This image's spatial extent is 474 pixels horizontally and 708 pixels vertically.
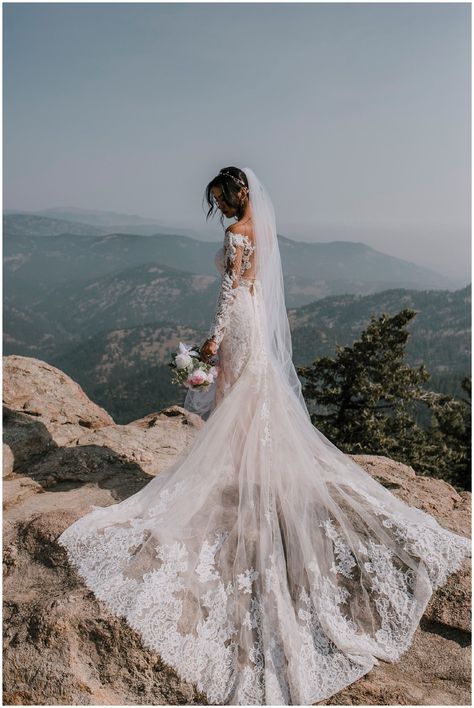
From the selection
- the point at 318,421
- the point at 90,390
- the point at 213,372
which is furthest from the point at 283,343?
the point at 90,390

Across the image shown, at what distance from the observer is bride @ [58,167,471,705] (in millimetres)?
4098

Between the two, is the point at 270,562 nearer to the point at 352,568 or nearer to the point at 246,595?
the point at 246,595

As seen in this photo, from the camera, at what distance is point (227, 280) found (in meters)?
5.64

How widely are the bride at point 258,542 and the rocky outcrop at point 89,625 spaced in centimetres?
14

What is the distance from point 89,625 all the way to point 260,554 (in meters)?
1.63

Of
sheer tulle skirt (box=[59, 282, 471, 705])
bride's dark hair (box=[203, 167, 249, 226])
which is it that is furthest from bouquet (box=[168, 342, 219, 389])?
bride's dark hair (box=[203, 167, 249, 226])

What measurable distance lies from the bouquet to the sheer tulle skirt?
30 centimetres

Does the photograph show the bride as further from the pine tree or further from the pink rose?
the pine tree

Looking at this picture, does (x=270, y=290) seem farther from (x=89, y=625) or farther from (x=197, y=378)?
(x=89, y=625)

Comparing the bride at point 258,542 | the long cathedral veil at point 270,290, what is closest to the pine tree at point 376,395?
the long cathedral veil at point 270,290

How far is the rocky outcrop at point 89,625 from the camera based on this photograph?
387cm

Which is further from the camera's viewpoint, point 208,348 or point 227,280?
point 208,348

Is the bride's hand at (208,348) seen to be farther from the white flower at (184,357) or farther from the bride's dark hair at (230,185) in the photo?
the bride's dark hair at (230,185)

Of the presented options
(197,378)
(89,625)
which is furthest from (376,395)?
(89,625)
